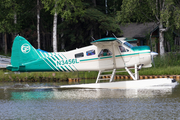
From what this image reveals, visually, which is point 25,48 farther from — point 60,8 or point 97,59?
point 60,8

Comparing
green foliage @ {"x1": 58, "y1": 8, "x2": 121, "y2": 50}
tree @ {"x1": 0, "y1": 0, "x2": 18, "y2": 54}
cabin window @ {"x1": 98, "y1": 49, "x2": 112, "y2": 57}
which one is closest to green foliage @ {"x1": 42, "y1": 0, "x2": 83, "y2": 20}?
green foliage @ {"x1": 58, "y1": 8, "x2": 121, "y2": 50}

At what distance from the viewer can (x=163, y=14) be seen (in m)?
26.4

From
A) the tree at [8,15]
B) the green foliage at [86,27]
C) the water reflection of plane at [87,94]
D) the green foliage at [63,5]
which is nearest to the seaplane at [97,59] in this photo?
the water reflection of plane at [87,94]

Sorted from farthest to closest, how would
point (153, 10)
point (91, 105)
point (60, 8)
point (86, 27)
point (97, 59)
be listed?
point (86, 27), point (153, 10), point (60, 8), point (97, 59), point (91, 105)

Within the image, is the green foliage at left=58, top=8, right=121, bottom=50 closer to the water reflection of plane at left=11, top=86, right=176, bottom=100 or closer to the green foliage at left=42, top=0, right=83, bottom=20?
the green foliage at left=42, top=0, right=83, bottom=20

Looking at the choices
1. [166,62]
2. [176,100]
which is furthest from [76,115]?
[166,62]

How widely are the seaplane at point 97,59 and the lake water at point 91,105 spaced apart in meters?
0.58

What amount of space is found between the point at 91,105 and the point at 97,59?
487 centimetres

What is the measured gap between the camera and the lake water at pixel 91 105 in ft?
38.4

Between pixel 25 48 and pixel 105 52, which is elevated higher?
pixel 25 48

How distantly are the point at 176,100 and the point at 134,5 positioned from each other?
1534 cm

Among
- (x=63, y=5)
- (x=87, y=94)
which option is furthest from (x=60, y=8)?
(x=87, y=94)

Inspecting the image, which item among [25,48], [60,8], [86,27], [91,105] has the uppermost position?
[60,8]

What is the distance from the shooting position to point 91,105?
13609 mm
